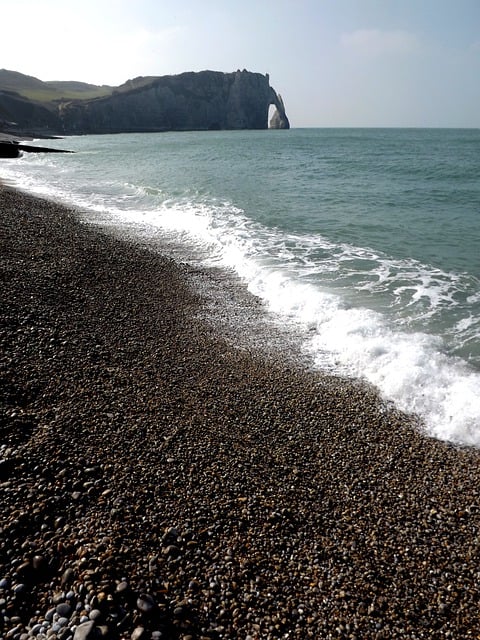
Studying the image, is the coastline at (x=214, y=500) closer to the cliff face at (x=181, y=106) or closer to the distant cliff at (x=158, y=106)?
the distant cliff at (x=158, y=106)

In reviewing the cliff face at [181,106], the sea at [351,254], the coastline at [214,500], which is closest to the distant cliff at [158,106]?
the cliff face at [181,106]

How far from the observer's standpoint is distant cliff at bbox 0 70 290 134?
13375 cm

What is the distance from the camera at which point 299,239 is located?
17.6 meters

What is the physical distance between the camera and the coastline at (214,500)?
3951 millimetres

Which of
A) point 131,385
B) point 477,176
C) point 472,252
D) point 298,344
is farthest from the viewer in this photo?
point 477,176

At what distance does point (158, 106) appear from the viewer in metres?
159

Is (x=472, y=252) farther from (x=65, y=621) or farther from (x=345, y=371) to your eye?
(x=65, y=621)

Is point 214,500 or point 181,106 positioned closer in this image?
point 214,500

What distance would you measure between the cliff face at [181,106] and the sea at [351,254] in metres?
129

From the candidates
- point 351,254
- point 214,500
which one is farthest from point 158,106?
point 214,500

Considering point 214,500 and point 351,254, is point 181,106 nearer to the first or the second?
point 351,254

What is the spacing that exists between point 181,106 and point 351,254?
173 metres

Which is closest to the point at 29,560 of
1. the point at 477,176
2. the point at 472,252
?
the point at 472,252

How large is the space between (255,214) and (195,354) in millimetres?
14836
